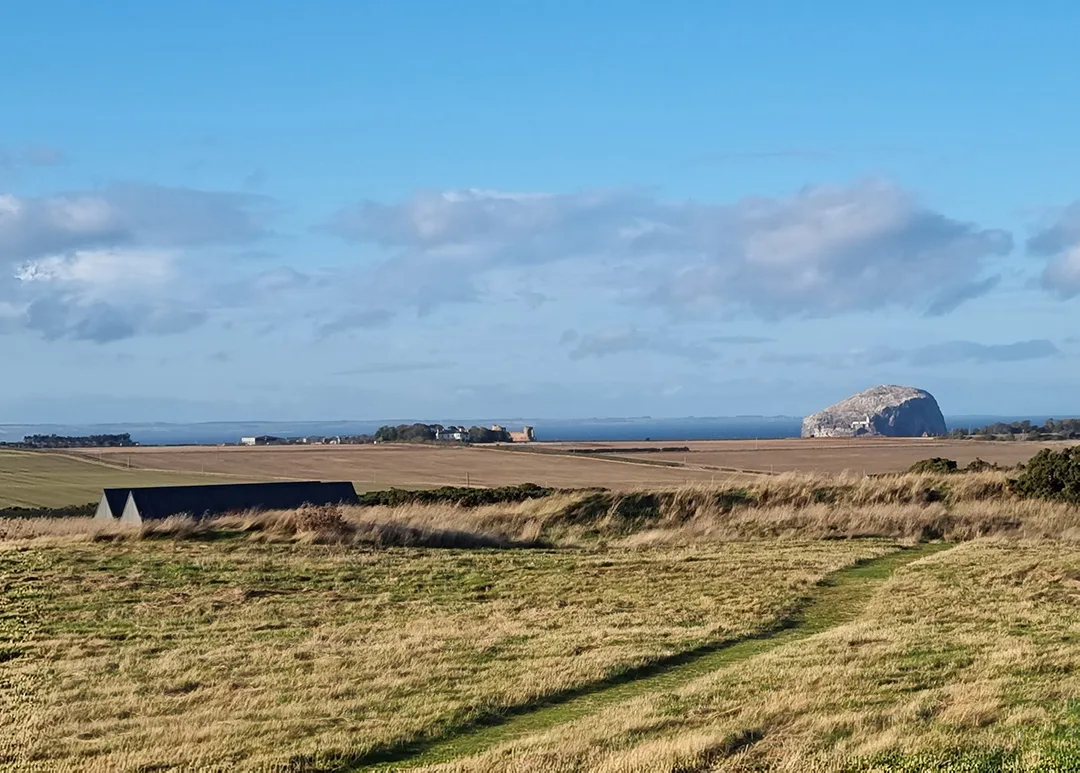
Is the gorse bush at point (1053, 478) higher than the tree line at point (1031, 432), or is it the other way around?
the tree line at point (1031, 432)

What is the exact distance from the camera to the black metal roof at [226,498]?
29812 millimetres

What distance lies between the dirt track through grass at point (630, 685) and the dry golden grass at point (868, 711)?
381mm

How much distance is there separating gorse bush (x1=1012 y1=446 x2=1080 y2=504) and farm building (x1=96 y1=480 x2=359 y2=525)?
19.3 meters

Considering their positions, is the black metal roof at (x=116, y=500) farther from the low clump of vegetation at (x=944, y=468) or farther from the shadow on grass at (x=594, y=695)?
the low clump of vegetation at (x=944, y=468)

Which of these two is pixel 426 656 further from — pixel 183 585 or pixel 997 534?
pixel 997 534

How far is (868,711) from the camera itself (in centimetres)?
1004

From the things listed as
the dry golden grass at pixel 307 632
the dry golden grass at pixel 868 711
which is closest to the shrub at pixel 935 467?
the dry golden grass at pixel 307 632

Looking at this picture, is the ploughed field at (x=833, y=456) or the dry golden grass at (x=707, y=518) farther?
the ploughed field at (x=833, y=456)

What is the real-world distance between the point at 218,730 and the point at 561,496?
84.7ft

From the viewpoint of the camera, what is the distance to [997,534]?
28141 mm

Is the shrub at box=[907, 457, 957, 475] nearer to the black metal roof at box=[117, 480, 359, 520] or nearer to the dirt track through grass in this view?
the black metal roof at box=[117, 480, 359, 520]

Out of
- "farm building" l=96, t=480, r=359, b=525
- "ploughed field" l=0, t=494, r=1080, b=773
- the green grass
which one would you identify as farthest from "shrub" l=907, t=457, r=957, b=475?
the green grass

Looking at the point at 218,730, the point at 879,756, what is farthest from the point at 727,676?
the point at 218,730

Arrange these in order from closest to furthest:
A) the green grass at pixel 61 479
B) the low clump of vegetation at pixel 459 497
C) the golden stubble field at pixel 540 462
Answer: the low clump of vegetation at pixel 459 497
the green grass at pixel 61 479
the golden stubble field at pixel 540 462
